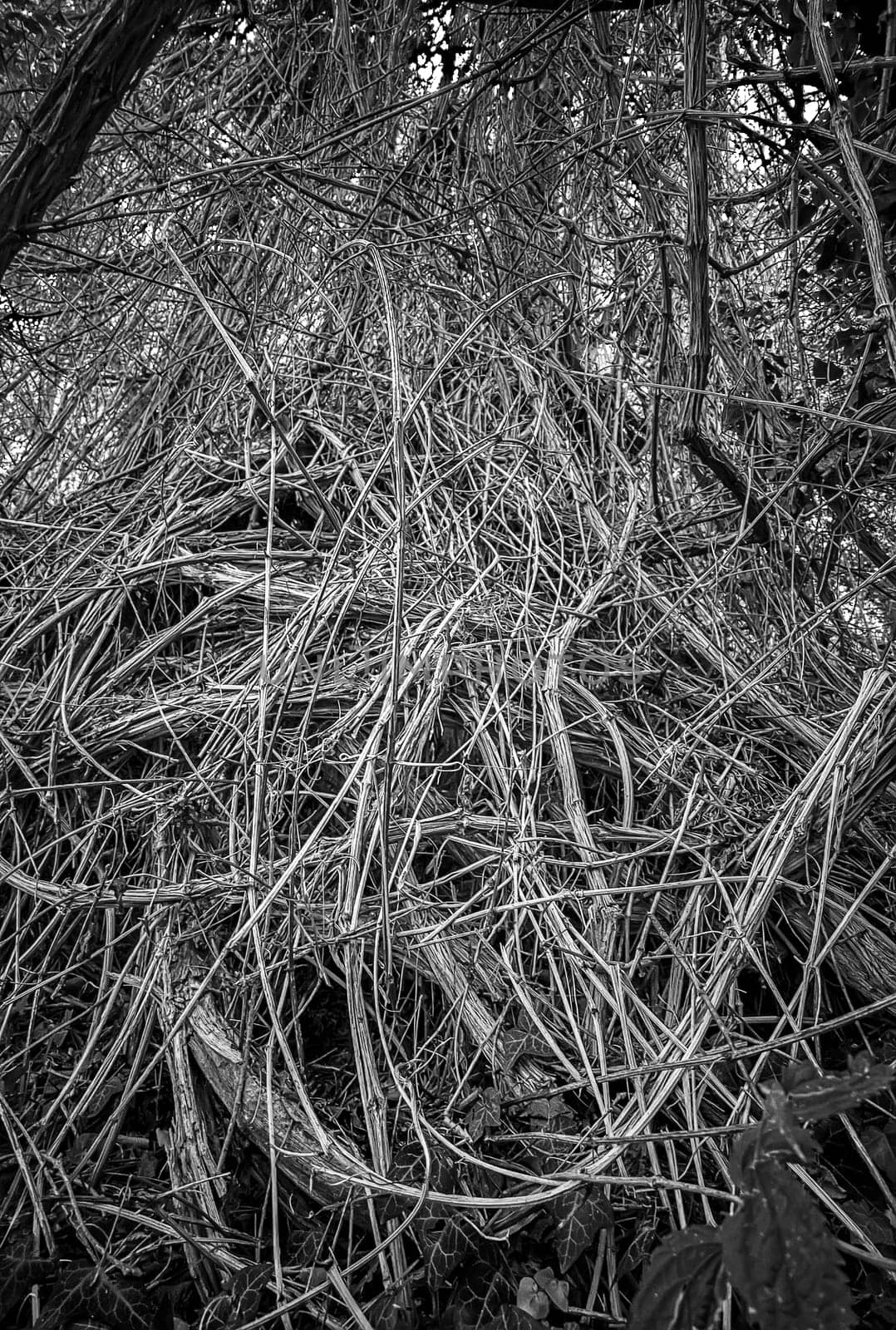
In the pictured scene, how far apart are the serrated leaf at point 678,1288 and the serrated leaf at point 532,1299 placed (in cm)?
45

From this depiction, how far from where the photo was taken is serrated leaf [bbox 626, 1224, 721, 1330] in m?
0.74

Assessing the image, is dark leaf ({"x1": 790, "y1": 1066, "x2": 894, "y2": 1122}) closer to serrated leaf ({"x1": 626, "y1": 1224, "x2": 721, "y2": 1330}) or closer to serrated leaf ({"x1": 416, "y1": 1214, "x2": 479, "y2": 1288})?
serrated leaf ({"x1": 626, "y1": 1224, "x2": 721, "y2": 1330})

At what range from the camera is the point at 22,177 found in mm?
1141

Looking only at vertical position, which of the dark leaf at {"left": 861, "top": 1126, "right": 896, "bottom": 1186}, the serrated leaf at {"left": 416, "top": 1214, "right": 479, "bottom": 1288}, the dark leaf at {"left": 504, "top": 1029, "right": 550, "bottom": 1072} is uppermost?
the dark leaf at {"left": 504, "top": 1029, "right": 550, "bottom": 1072}

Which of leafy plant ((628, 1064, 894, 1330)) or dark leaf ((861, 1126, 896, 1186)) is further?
dark leaf ((861, 1126, 896, 1186))

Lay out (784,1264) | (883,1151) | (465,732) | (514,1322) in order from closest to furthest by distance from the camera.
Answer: (784,1264) → (514,1322) → (883,1151) → (465,732)

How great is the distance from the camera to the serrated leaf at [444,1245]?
1.14 metres

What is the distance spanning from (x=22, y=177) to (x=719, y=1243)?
4.75 feet

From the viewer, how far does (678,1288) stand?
0.76 metres

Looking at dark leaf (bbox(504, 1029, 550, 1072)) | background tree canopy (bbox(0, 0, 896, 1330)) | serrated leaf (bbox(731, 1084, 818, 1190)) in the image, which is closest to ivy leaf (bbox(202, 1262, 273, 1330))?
background tree canopy (bbox(0, 0, 896, 1330))

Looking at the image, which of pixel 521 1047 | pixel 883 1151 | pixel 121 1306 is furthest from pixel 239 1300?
pixel 883 1151

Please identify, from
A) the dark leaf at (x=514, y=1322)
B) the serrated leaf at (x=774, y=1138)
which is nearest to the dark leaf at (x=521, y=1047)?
the dark leaf at (x=514, y=1322)

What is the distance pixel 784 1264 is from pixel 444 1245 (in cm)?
62

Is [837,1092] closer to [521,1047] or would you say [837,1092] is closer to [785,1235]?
[785,1235]
